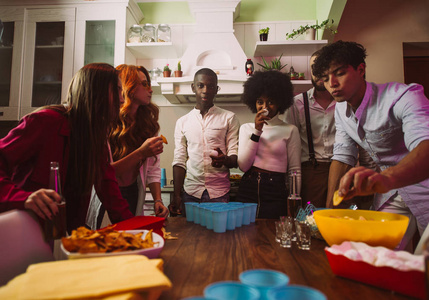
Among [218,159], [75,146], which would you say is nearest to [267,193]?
→ [218,159]

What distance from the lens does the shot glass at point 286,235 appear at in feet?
3.11

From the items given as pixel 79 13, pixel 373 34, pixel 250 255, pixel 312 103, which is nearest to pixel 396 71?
pixel 373 34

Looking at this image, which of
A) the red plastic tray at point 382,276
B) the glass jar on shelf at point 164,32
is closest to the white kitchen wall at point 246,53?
the glass jar on shelf at point 164,32

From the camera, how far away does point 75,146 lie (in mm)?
1144

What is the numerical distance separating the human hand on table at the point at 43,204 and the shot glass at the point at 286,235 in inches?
27.0

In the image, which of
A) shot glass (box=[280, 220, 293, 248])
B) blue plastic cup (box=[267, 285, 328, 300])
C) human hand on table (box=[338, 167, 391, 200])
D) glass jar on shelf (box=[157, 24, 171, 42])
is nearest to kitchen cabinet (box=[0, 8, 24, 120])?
glass jar on shelf (box=[157, 24, 171, 42])

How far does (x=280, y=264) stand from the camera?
0.78 meters

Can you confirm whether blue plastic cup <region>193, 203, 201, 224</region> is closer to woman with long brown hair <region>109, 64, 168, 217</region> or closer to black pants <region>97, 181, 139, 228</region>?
woman with long brown hair <region>109, 64, 168, 217</region>

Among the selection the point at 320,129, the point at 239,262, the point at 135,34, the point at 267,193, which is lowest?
the point at 239,262

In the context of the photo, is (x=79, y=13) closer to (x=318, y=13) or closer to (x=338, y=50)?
(x=318, y=13)

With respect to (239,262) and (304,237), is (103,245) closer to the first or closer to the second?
(239,262)

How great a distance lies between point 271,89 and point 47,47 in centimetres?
261

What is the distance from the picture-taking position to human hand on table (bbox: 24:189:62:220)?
767 millimetres

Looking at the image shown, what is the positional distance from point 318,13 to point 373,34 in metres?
0.65
